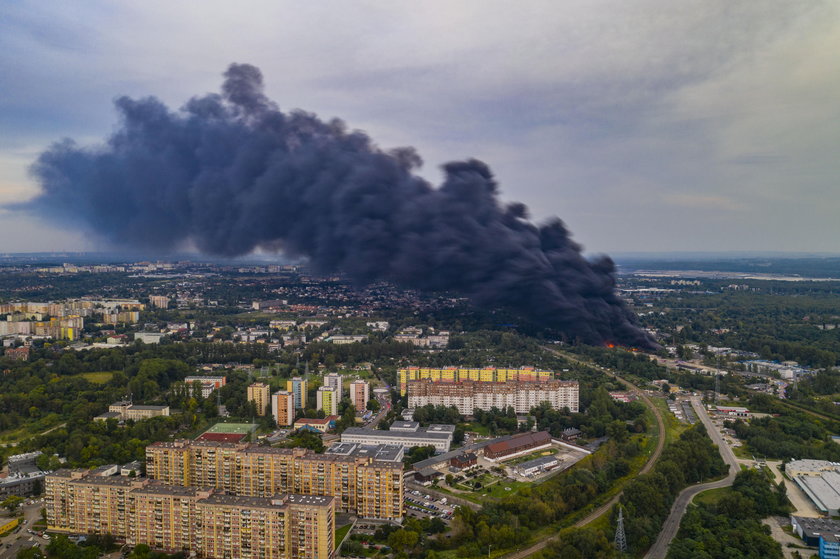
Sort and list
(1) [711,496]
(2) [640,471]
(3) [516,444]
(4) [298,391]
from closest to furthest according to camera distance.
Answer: (1) [711,496] < (2) [640,471] < (3) [516,444] < (4) [298,391]

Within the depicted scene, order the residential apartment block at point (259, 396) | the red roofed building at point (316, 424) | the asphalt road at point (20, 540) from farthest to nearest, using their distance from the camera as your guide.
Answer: the residential apartment block at point (259, 396) < the red roofed building at point (316, 424) < the asphalt road at point (20, 540)

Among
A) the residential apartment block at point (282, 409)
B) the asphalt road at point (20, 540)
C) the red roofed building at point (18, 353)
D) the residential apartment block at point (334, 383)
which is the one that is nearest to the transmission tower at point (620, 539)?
the asphalt road at point (20, 540)

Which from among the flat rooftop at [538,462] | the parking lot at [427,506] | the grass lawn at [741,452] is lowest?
the parking lot at [427,506]

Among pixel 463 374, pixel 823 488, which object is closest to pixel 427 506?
pixel 823 488

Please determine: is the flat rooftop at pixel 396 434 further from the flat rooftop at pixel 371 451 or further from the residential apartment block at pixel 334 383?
the residential apartment block at pixel 334 383

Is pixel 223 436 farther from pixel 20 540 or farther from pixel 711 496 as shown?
pixel 711 496
